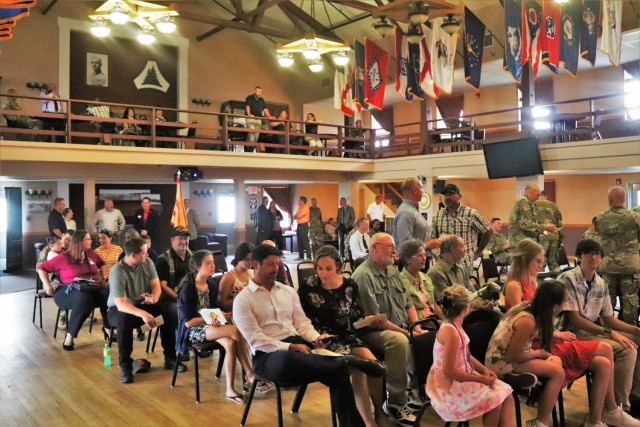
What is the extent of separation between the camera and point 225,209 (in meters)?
18.4

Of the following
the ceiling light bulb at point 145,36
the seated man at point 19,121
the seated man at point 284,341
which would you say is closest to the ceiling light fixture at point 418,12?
the ceiling light bulb at point 145,36

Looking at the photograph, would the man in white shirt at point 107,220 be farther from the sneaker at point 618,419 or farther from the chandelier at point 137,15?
the sneaker at point 618,419

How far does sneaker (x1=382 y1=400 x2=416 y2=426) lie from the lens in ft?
11.9

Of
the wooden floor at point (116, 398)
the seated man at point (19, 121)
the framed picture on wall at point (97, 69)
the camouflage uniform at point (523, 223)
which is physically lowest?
the wooden floor at point (116, 398)

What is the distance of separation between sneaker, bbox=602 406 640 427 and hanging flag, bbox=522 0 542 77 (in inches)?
303

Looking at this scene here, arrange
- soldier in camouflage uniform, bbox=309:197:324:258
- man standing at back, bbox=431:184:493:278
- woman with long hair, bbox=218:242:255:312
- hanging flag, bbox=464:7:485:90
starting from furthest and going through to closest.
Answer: soldier in camouflage uniform, bbox=309:197:324:258, hanging flag, bbox=464:7:485:90, man standing at back, bbox=431:184:493:278, woman with long hair, bbox=218:242:255:312

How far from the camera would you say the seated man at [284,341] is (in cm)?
322

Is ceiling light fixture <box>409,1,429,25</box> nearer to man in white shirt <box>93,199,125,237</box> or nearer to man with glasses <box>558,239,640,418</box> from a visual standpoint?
man with glasses <box>558,239,640,418</box>

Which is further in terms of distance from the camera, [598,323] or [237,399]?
[237,399]

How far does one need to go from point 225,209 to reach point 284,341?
1506 centimetres

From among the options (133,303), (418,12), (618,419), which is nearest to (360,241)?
(418,12)

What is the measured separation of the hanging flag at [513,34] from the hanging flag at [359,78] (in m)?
3.18

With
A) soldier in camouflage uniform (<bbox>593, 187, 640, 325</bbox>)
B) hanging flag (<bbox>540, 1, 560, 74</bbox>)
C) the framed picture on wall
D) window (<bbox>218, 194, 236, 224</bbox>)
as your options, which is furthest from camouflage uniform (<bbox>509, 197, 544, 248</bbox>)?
window (<bbox>218, 194, 236, 224</bbox>)

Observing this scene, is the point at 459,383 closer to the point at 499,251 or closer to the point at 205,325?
the point at 205,325
